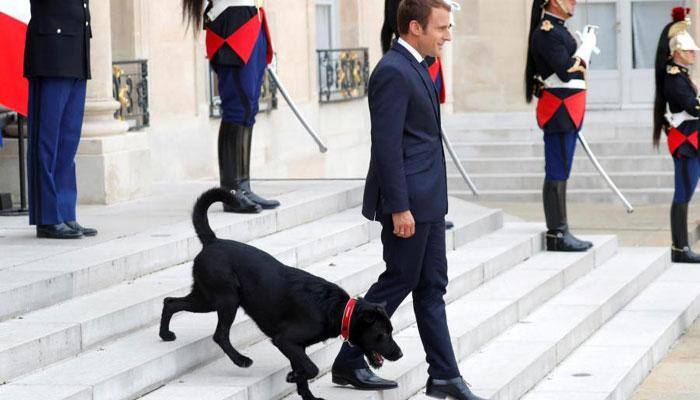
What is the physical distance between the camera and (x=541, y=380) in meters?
8.14

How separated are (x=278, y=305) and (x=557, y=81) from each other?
15.5ft

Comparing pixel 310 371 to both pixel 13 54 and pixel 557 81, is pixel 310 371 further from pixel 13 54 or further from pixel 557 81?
pixel 557 81

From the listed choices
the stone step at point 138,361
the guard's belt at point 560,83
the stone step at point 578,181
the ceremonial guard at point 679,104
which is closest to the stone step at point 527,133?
the stone step at point 578,181

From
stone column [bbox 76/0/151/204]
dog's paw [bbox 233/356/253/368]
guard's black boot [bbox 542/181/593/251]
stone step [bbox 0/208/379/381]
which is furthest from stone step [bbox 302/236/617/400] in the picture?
stone column [bbox 76/0/151/204]

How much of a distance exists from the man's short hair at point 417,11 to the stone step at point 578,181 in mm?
11110

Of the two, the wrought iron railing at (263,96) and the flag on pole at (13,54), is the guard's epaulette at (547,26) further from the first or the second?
the wrought iron railing at (263,96)

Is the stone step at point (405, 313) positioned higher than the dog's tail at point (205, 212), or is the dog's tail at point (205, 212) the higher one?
the dog's tail at point (205, 212)

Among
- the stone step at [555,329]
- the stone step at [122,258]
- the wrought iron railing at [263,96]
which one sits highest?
the wrought iron railing at [263,96]

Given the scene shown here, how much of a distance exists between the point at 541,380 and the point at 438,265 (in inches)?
66.7

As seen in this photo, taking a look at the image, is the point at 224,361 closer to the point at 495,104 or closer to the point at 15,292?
the point at 15,292

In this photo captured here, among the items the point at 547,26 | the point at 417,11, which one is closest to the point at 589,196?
the point at 547,26

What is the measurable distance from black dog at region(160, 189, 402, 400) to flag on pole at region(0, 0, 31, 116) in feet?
9.29

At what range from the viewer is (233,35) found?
936 centimetres

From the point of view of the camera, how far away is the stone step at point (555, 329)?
773cm
